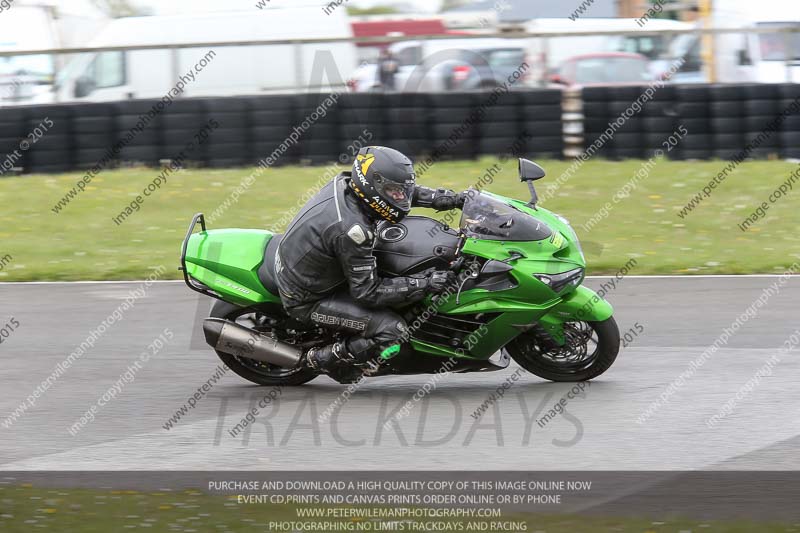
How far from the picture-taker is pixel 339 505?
17.0 feet

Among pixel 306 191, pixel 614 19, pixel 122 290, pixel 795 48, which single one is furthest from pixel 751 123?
pixel 122 290

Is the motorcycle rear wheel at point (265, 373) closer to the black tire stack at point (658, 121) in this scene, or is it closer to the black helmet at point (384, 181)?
the black helmet at point (384, 181)

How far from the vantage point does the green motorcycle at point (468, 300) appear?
6723 millimetres

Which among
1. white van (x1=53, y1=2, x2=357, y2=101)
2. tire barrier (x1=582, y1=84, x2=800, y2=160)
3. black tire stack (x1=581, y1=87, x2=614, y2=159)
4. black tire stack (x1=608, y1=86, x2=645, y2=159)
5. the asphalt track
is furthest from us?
white van (x1=53, y1=2, x2=357, y2=101)

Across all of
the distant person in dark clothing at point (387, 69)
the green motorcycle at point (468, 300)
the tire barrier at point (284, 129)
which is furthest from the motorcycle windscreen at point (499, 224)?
the distant person in dark clothing at point (387, 69)

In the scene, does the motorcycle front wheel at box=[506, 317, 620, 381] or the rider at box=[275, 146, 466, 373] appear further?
the motorcycle front wheel at box=[506, 317, 620, 381]

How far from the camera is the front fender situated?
6766mm

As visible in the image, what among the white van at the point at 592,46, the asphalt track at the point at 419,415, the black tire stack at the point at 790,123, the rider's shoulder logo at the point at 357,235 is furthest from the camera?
the white van at the point at 592,46

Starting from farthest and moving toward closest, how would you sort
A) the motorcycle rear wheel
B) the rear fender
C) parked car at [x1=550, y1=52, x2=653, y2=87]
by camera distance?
parked car at [x1=550, y1=52, x2=653, y2=87] → the motorcycle rear wheel → the rear fender

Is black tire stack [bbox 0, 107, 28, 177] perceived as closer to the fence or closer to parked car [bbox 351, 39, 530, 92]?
the fence

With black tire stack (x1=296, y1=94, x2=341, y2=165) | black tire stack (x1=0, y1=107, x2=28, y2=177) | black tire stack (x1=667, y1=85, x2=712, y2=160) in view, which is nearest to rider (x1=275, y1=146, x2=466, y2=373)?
black tire stack (x1=296, y1=94, x2=341, y2=165)

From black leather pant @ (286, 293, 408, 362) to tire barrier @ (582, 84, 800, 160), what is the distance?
348 inches

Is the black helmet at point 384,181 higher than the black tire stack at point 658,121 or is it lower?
higher

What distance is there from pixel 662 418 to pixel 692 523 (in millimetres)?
1812
